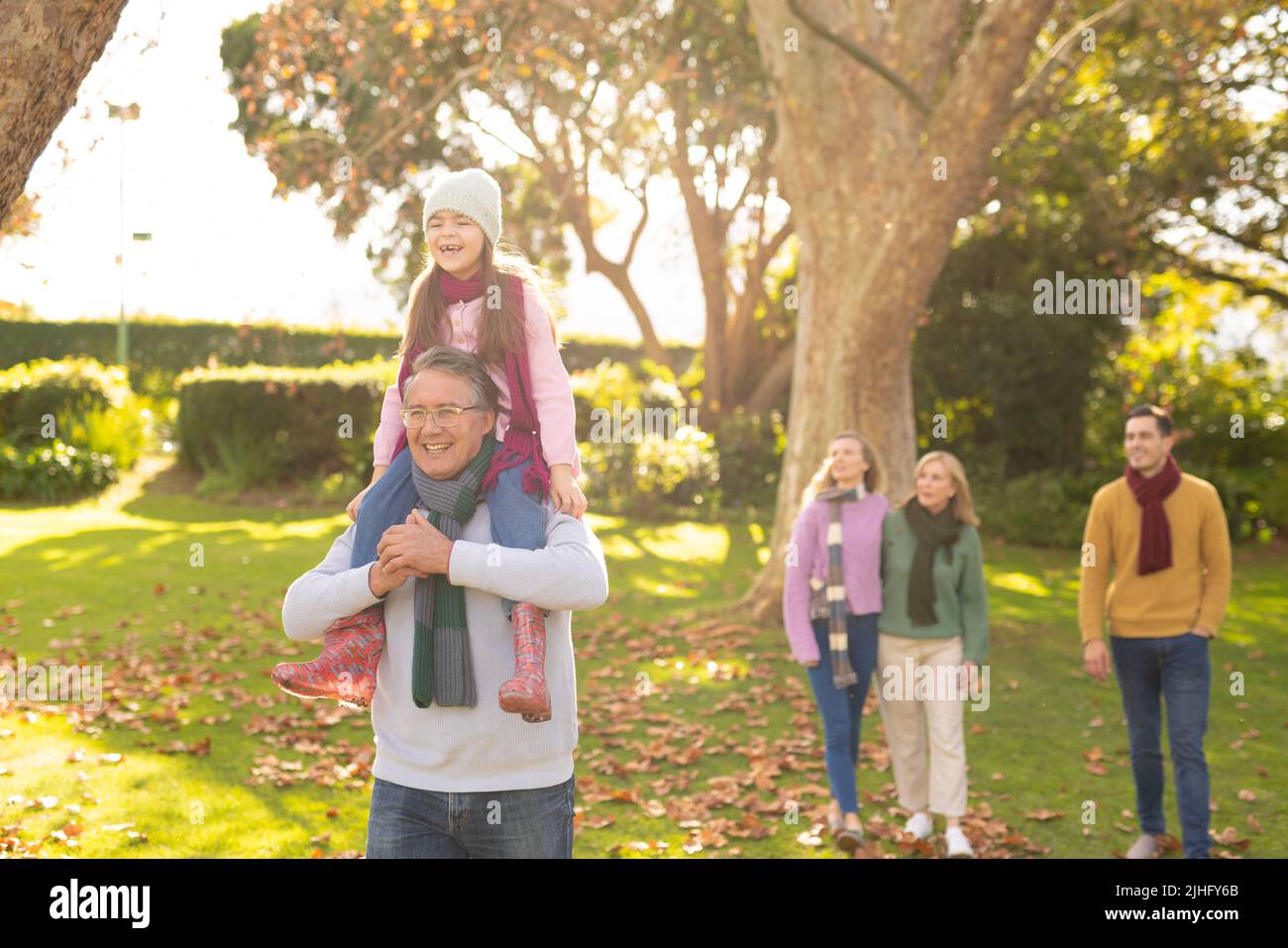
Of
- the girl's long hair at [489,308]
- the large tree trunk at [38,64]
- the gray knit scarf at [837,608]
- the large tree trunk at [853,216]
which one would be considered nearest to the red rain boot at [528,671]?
the girl's long hair at [489,308]

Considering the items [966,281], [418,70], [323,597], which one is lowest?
[323,597]

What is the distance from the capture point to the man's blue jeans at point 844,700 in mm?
6273

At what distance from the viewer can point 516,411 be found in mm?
3145

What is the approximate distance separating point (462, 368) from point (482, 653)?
702 millimetres

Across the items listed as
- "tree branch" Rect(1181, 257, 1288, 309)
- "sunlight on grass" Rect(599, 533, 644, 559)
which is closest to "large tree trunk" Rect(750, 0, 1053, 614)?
"sunlight on grass" Rect(599, 533, 644, 559)

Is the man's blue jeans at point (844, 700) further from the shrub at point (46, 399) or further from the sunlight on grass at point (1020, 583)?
the shrub at point (46, 399)

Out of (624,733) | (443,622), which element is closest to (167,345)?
(624,733)

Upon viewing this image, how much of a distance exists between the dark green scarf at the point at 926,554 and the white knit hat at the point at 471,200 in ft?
12.1

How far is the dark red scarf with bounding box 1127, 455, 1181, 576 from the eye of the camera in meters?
5.88

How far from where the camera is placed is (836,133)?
34.8 feet

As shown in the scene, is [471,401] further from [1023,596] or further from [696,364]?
[696,364]
